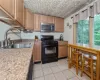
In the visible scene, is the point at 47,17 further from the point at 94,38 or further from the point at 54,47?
the point at 94,38

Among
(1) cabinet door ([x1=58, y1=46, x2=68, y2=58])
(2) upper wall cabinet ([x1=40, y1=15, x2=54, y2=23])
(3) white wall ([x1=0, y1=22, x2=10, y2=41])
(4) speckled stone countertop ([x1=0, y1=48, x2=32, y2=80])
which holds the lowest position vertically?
(1) cabinet door ([x1=58, y1=46, x2=68, y2=58])

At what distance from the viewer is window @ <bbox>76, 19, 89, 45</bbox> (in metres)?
2.76

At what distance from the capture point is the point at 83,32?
9.80 feet

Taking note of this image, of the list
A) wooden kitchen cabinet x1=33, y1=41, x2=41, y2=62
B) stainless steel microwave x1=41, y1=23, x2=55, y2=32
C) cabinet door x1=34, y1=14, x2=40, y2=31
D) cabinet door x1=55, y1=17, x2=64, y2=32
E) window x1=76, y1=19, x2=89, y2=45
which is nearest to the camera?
window x1=76, y1=19, x2=89, y2=45

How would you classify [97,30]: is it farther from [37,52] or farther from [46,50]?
[37,52]

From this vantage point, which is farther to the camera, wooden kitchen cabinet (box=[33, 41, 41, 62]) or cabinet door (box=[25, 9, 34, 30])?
wooden kitchen cabinet (box=[33, 41, 41, 62])

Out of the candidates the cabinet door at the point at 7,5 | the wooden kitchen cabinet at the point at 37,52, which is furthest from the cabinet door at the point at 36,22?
the cabinet door at the point at 7,5

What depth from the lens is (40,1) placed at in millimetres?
2205

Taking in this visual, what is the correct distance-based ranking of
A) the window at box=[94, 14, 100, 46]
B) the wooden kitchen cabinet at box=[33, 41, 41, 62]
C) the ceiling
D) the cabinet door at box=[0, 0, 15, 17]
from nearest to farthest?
the cabinet door at box=[0, 0, 15, 17] < the ceiling < the window at box=[94, 14, 100, 46] < the wooden kitchen cabinet at box=[33, 41, 41, 62]

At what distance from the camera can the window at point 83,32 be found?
276cm

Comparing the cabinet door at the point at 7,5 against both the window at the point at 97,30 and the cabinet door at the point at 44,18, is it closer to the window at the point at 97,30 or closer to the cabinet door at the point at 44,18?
the window at the point at 97,30

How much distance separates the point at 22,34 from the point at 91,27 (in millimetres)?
2758

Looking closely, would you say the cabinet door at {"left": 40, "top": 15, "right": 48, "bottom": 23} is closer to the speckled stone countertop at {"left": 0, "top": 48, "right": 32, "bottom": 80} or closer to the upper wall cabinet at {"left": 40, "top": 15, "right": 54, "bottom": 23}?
the upper wall cabinet at {"left": 40, "top": 15, "right": 54, "bottom": 23}

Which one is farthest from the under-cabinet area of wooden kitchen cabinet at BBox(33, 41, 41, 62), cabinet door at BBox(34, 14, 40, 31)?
cabinet door at BBox(34, 14, 40, 31)
